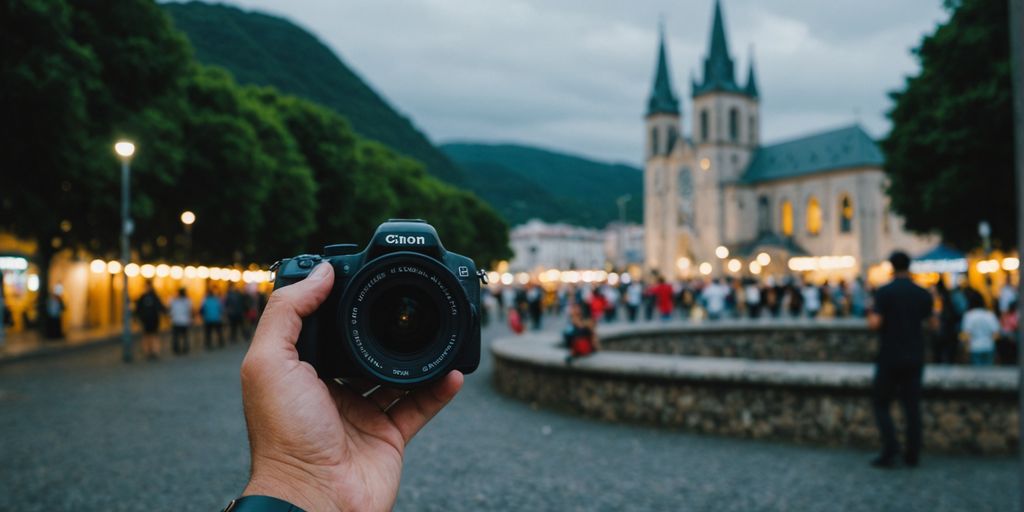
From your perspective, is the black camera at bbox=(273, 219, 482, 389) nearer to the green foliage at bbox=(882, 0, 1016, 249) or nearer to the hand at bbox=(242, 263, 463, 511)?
the hand at bbox=(242, 263, 463, 511)

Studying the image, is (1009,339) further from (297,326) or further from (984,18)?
(297,326)

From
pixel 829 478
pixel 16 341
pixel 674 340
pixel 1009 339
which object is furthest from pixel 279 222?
pixel 829 478

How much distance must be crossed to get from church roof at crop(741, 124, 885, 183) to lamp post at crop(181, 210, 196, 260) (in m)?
72.3

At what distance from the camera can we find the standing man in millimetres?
7672

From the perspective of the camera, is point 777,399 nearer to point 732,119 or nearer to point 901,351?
point 901,351

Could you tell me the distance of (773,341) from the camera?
20.3 metres

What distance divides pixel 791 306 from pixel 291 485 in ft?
114

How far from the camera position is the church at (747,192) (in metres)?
88.1

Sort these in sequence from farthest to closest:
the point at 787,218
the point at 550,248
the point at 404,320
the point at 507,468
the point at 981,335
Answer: the point at 550,248 → the point at 787,218 → the point at 981,335 → the point at 507,468 → the point at 404,320

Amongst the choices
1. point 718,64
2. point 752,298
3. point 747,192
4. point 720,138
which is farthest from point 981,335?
point 718,64

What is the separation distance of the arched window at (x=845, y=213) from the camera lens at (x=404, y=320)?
94007 millimetres

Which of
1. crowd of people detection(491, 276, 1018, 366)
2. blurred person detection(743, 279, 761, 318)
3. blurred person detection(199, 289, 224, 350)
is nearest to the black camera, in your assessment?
crowd of people detection(491, 276, 1018, 366)

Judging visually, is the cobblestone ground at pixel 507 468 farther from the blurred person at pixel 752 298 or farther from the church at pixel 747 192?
the church at pixel 747 192

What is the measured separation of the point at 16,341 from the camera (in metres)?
27.3
